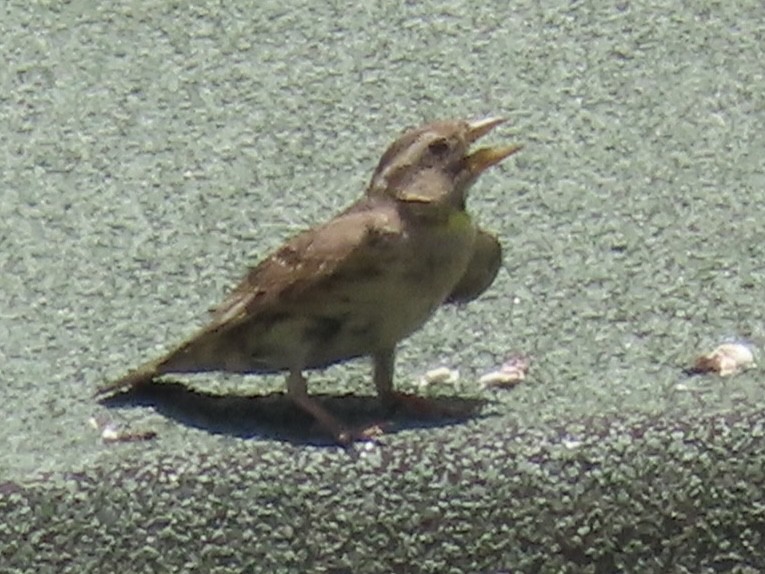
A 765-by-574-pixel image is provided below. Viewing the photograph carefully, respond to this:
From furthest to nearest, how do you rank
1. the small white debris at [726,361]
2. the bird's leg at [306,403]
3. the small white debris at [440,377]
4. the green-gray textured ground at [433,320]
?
the small white debris at [440,377] → the small white debris at [726,361] → the bird's leg at [306,403] → the green-gray textured ground at [433,320]

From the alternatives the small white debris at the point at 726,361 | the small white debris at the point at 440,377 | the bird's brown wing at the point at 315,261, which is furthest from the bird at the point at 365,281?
the small white debris at the point at 726,361

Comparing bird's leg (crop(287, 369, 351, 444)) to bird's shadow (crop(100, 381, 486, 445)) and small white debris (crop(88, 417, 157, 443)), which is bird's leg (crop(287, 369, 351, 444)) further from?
small white debris (crop(88, 417, 157, 443))

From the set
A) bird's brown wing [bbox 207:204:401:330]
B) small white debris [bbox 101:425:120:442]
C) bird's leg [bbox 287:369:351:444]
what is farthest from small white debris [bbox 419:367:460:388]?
small white debris [bbox 101:425:120:442]

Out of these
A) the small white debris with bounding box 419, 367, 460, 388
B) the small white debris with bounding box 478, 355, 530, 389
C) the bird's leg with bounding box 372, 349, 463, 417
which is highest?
the bird's leg with bounding box 372, 349, 463, 417

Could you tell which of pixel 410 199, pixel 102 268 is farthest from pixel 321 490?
pixel 102 268

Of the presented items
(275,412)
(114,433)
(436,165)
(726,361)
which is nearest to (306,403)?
(275,412)

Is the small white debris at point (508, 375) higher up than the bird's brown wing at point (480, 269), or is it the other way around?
the bird's brown wing at point (480, 269)

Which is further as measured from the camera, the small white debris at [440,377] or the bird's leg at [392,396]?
the small white debris at [440,377]

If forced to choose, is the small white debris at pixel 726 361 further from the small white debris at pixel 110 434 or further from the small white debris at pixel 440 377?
the small white debris at pixel 110 434

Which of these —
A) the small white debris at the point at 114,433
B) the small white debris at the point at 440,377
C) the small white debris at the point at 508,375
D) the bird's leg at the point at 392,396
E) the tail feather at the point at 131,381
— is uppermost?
the tail feather at the point at 131,381
